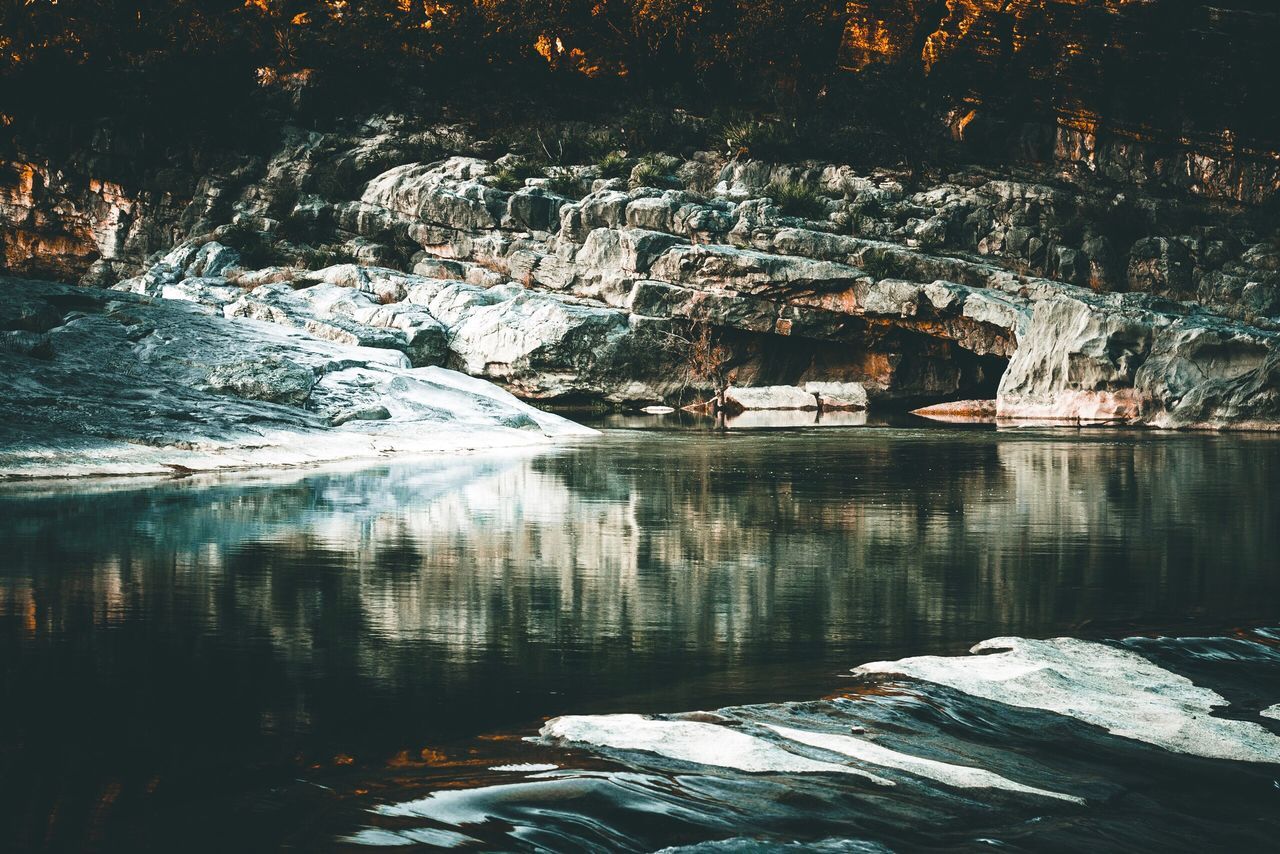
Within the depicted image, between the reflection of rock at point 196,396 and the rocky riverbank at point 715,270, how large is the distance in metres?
11.6

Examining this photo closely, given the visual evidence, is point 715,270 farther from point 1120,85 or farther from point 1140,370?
point 1120,85

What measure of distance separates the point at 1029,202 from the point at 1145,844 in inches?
1593

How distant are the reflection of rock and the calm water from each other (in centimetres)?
252

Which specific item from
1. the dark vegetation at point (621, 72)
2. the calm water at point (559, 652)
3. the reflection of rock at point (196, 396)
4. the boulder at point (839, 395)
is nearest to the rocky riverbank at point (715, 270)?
the boulder at point (839, 395)

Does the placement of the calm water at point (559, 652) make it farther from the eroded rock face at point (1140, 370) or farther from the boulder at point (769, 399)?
the boulder at point (769, 399)

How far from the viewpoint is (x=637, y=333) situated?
123ft

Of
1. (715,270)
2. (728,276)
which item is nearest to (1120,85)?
(728,276)

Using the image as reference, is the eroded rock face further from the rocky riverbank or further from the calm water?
the calm water

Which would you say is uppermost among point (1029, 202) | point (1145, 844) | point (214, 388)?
point (1029, 202)

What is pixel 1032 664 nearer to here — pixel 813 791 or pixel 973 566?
pixel 813 791

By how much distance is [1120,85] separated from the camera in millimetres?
45438

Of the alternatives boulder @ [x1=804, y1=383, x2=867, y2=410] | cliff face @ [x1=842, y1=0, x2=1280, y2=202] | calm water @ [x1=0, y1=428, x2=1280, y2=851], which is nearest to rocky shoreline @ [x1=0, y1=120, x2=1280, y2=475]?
boulder @ [x1=804, y1=383, x2=867, y2=410]

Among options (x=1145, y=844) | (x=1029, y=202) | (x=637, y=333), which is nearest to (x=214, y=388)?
(x=1145, y=844)

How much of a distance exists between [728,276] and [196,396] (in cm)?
2467
